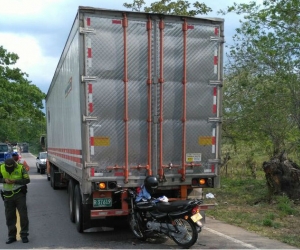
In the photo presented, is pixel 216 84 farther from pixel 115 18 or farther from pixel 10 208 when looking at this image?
pixel 10 208

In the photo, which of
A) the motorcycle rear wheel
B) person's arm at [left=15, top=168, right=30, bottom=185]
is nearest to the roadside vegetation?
the motorcycle rear wheel

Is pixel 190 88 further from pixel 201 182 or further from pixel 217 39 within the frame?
pixel 201 182

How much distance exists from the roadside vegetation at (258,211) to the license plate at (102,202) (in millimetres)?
2928

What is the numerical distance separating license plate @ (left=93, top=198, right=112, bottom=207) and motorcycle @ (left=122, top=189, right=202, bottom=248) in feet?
1.14

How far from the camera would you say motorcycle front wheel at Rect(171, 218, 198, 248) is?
259 inches

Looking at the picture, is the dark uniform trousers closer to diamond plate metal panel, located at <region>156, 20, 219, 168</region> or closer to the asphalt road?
the asphalt road

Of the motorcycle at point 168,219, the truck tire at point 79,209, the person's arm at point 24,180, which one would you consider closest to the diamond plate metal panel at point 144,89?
the motorcycle at point 168,219

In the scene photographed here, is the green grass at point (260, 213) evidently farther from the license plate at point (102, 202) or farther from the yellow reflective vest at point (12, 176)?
the yellow reflective vest at point (12, 176)

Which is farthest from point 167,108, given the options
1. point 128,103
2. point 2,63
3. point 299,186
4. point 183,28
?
point 2,63

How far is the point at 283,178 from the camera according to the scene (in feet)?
37.2

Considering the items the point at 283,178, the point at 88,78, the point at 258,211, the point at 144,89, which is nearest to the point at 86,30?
the point at 88,78

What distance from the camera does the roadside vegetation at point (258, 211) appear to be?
26.3ft

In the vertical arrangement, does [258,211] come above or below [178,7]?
below

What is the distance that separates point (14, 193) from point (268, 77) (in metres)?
7.70
